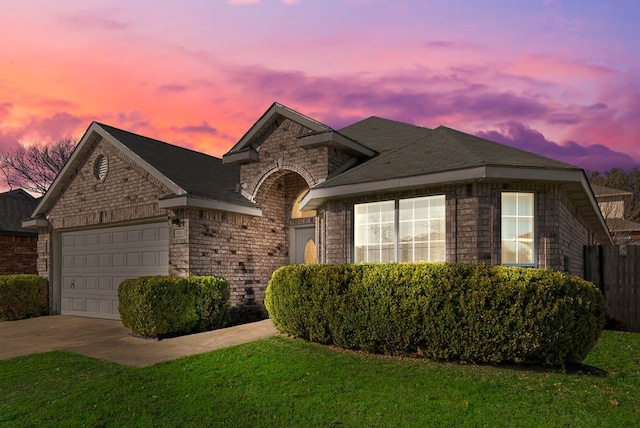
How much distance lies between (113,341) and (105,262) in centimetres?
467

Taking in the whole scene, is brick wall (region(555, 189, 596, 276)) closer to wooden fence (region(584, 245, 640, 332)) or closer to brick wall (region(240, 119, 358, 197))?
wooden fence (region(584, 245, 640, 332))

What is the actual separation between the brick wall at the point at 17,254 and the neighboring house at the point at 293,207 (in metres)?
3.20

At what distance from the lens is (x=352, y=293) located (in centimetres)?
935

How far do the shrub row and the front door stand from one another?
12.8 ft

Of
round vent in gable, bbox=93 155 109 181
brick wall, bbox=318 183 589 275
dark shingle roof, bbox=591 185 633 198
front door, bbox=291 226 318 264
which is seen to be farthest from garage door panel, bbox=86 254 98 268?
dark shingle roof, bbox=591 185 633 198

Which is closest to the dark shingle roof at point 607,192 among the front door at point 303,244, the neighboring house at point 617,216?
the neighboring house at point 617,216

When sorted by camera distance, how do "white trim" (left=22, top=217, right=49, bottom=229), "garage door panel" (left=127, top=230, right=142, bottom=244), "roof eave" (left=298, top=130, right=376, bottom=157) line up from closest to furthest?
"roof eave" (left=298, top=130, right=376, bottom=157) < "garage door panel" (left=127, top=230, right=142, bottom=244) < "white trim" (left=22, top=217, right=49, bottom=229)

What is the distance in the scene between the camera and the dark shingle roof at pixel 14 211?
1995 centimetres

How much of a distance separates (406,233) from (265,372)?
4.82 meters

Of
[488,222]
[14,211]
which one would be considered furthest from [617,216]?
[14,211]

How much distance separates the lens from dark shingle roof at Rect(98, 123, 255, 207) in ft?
46.3

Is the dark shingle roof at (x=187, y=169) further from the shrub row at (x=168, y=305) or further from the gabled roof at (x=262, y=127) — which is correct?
the shrub row at (x=168, y=305)

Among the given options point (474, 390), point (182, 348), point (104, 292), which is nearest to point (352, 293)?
point (474, 390)

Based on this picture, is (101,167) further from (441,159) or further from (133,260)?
(441,159)
